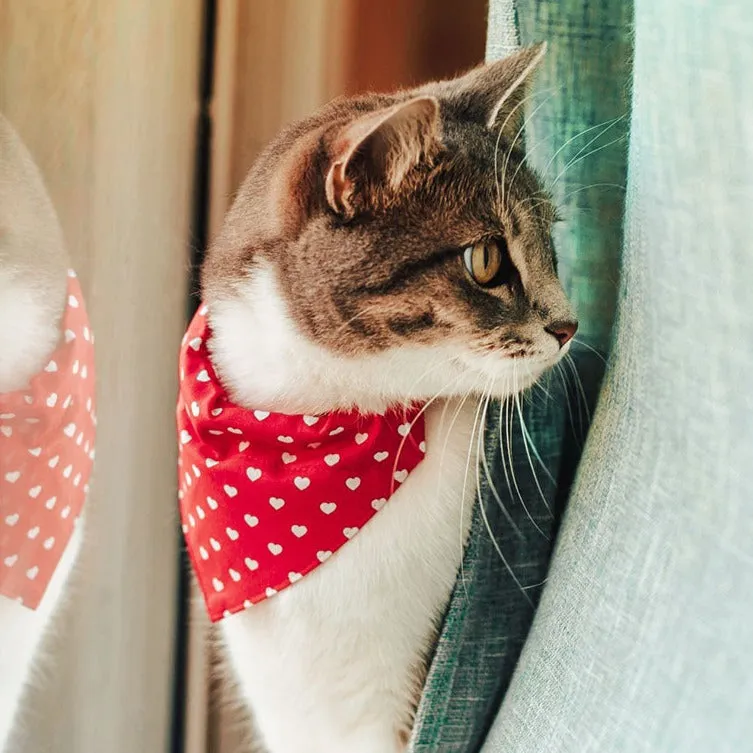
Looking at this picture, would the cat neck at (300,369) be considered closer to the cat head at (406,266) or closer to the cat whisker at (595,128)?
the cat head at (406,266)

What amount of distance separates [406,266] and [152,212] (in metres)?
0.36

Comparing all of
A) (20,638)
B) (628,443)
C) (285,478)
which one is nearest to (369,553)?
(285,478)

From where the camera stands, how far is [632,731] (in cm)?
49

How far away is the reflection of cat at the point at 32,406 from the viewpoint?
66cm

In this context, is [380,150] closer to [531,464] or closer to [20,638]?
[531,464]

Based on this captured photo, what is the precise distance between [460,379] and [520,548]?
0.49 ft

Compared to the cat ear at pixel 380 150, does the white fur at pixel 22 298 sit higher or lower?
lower

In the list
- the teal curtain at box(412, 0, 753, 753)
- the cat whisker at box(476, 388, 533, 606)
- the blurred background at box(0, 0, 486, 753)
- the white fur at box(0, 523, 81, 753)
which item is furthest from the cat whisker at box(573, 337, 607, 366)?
the white fur at box(0, 523, 81, 753)

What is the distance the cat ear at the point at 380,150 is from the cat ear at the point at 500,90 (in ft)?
0.26

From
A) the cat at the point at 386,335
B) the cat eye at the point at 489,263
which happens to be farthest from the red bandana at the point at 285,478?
the cat eye at the point at 489,263

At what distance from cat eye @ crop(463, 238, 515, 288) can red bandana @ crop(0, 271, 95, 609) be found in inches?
14.1

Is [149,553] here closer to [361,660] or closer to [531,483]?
[361,660]

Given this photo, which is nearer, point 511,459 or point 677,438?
point 677,438

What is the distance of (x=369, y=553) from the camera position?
62 cm
